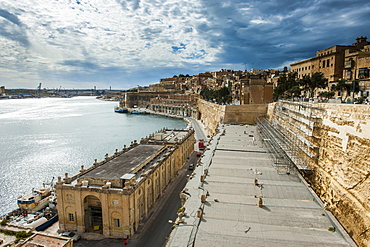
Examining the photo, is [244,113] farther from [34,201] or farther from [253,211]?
[34,201]

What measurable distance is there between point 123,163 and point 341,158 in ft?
53.6

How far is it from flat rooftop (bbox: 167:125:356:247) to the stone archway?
732 centimetres

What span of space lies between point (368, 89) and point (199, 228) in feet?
98.3

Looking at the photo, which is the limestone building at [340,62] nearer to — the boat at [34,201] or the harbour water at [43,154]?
the boat at [34,201]

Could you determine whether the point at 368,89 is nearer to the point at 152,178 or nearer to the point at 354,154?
the point at 354,154

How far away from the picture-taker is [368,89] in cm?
2973

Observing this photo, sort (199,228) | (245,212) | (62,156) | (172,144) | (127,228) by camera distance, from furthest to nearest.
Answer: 1. (62,156)
2. (172,144)
3. (127,228)
4. (245,212)
5. (199,228)

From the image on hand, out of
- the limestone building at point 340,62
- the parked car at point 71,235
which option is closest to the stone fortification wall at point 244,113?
the limestone building at point 340,62

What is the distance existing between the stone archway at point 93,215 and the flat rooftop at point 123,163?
1.79 m

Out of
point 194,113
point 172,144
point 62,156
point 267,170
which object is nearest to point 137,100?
point 194,113

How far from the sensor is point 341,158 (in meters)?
14.6

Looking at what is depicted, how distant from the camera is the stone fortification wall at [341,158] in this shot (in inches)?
473

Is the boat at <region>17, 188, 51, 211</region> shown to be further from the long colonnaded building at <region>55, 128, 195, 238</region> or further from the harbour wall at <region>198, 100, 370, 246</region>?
the harbour wall at <region>198, 100, 370, 246</region>

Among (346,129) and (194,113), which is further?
(194,113)
